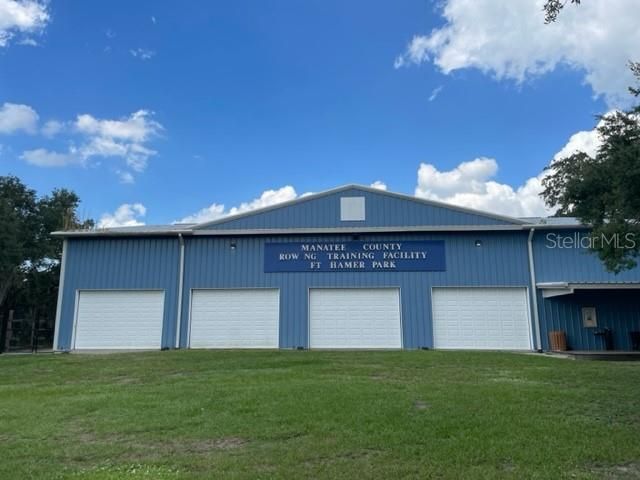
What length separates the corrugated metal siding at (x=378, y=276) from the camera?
15.7m

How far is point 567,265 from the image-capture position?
1583cm

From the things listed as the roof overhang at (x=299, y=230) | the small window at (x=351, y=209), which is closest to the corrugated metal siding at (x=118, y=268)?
the roof overhang at (x=299, y=230)

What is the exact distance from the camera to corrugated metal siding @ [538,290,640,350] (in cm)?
1555

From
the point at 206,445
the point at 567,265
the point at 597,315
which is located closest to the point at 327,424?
the point at 206,445

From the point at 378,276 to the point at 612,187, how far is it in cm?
952

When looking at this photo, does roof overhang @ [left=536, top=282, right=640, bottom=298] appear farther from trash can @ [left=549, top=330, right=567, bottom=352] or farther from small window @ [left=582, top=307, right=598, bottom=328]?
small window @ [left=582, top=307, right=598, bottom=328]

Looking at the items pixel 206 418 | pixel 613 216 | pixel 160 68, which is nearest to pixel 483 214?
pixel 613 216

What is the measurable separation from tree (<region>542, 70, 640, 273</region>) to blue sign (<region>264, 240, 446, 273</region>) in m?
8.26

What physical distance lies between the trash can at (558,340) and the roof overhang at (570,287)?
1.13 metres

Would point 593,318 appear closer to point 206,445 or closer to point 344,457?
point 344,457

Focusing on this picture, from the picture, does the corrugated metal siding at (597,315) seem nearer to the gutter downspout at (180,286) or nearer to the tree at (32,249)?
the gutter downspout at (180,286)

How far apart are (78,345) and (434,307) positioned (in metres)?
11.4

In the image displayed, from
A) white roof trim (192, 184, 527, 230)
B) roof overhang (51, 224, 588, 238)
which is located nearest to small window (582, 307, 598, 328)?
roof overhang (51, 224, 588, 238)

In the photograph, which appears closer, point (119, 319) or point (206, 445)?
point (206, 445)
